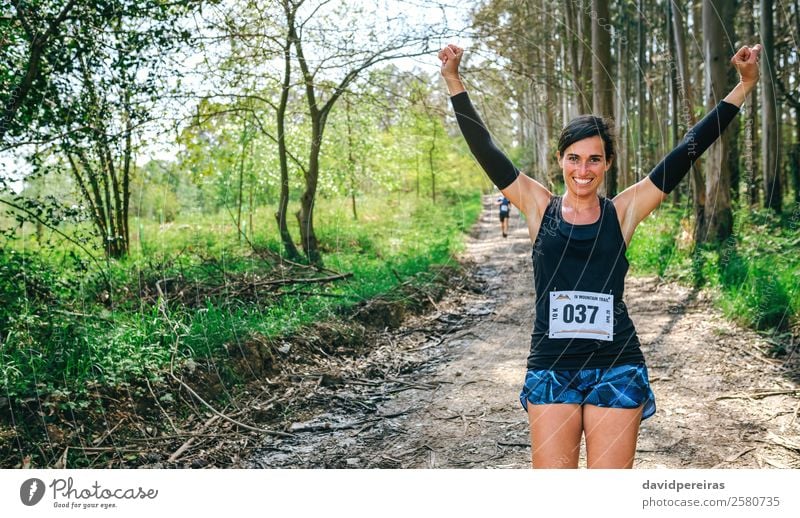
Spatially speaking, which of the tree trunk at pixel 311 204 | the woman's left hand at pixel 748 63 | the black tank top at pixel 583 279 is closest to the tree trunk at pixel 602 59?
the tree trunk at pixel 311 204

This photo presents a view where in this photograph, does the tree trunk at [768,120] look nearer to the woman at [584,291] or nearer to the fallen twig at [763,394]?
the fallen twig at [763,394]

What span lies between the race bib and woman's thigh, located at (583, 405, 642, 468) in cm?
18

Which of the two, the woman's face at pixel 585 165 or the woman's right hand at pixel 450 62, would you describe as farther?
the woman's right hand at pixel 450 62

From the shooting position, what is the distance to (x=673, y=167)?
1601mm

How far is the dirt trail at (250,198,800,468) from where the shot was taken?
240 cm

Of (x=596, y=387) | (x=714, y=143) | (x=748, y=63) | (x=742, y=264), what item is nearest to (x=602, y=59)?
(x=714, y=143)

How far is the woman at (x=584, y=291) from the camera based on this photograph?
4.98 ft

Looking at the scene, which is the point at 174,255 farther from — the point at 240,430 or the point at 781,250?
the point at 781,250

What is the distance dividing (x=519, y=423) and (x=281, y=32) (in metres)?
2.53

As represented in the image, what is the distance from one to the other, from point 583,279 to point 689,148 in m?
0.44

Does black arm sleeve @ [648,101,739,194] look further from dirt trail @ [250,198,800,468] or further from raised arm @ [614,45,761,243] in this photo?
dirt trail @ [250,198,800,468]

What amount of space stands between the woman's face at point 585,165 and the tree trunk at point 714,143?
14.3 ft

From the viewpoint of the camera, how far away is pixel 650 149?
46.0ft
